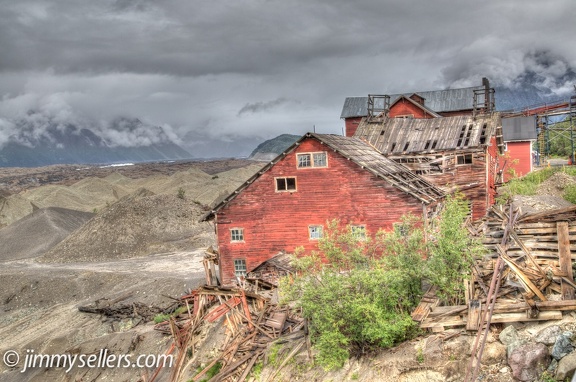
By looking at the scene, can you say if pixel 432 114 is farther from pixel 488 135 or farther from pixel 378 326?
pixel 378 326

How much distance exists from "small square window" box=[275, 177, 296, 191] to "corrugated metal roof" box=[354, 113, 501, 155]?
10.1 m

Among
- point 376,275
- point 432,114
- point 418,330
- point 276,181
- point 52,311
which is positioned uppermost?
point 432,114

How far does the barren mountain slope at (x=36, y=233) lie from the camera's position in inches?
2400

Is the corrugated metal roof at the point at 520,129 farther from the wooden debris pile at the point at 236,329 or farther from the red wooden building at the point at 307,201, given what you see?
the wooden debris pile at the point at 236,329

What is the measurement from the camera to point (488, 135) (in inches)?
1507

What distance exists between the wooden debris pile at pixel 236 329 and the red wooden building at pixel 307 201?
7837 millimetres

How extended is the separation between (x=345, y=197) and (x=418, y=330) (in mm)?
16881

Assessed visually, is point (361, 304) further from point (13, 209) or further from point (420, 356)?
point (13, 209)

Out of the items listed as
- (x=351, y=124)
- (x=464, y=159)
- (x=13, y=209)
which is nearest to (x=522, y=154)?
(x=351, y=124)

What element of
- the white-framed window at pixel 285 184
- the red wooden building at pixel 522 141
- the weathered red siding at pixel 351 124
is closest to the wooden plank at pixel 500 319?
the white-framed window at pixel 285 184

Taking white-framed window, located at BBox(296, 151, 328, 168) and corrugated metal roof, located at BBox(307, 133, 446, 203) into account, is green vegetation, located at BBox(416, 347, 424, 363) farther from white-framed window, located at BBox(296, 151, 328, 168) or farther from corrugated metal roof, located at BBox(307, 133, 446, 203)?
white-framed window, located at BBox(296, 151, 328, 168)

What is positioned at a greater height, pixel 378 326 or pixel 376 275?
pixel 376 275

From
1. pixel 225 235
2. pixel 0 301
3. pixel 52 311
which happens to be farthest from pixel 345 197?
pixel 0 301

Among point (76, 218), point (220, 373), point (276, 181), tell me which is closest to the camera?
point (220, 373)
